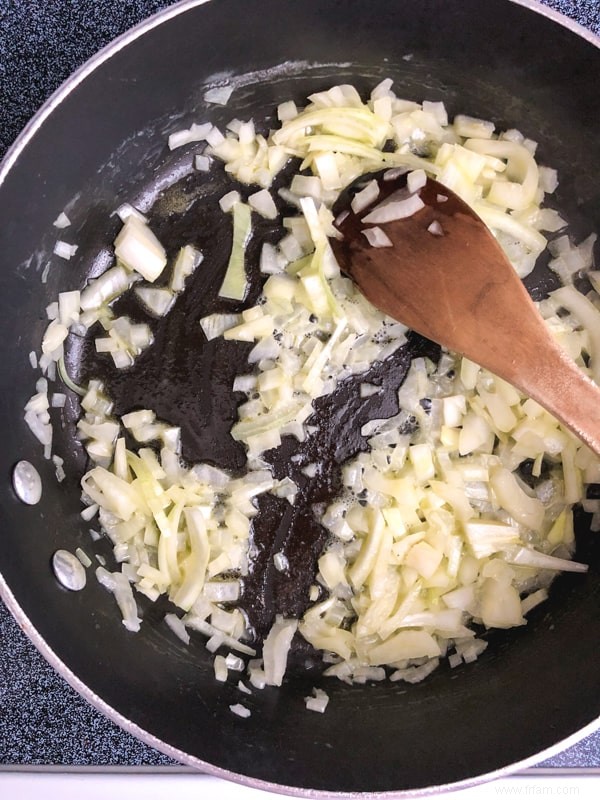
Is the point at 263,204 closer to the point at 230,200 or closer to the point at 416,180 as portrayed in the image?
the point at 230,200

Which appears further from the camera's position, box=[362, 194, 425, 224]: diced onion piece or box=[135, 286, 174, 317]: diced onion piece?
box=[135, 286, 174, 317]: diced onion piece

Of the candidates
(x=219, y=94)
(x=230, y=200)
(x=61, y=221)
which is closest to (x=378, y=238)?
(x=230, y=200)

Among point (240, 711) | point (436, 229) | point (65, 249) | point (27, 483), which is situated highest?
point (436, 229)

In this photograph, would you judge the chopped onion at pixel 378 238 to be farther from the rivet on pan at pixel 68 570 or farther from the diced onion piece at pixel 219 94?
the rivet on pan at pixel 68 570

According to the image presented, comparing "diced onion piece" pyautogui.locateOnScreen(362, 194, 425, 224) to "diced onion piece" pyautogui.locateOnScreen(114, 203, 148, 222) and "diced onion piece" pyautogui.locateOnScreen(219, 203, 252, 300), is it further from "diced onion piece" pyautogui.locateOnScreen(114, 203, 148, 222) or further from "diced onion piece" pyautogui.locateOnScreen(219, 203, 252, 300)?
"diced onion piece" pyautogui.locateOnScreen(114, 203, 148, 222)

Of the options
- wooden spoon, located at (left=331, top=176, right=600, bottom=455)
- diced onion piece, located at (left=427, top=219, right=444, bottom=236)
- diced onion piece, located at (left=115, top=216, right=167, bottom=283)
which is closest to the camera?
wooden spoon, located at (left=331, top=176, right=600, bottom=455)

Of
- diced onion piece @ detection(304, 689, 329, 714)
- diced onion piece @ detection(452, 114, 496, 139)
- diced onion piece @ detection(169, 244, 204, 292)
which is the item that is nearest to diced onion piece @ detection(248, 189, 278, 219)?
diced onion piece @ detection(169, 244, 204, 292)
